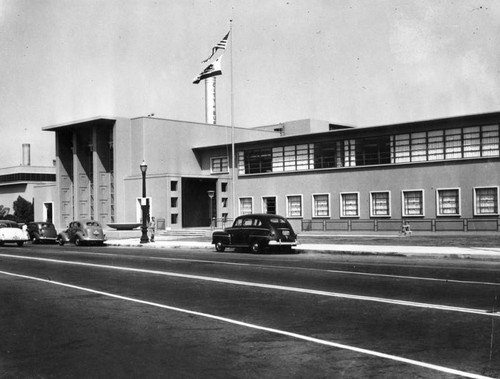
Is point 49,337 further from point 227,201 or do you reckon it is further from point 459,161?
point 227,201

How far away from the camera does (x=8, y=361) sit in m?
7.09

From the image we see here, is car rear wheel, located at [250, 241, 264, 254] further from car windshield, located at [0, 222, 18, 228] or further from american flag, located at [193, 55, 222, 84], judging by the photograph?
american flag, located at [193, 55, 222, 84]

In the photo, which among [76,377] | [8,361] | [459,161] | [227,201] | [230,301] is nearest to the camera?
[76,377]

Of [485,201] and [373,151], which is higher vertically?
[373,151]

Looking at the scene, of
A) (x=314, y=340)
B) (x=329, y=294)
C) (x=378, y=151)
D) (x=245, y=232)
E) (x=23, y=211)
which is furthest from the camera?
(x=23, y=211)

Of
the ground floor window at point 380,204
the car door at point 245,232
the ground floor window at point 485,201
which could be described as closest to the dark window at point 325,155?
the ground floor window at point 380,204

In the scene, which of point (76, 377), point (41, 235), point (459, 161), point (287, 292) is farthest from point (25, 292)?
point (459, 161)

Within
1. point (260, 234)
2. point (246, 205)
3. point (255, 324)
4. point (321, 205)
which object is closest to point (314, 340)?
point (255, 324)

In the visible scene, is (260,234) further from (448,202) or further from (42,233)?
(42,233)

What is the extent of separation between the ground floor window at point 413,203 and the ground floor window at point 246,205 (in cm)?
1452

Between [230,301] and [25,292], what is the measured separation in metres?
4.94

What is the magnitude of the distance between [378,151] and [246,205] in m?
13.4

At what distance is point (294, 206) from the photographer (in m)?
47.4

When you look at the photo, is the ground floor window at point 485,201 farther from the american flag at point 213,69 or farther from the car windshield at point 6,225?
the car windshield at point 6,225
